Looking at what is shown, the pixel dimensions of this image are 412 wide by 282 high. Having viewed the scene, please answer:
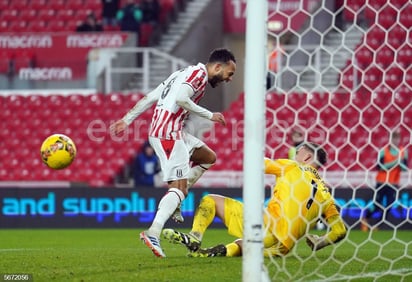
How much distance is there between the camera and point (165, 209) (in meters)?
7.59

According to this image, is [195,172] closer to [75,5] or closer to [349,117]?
[349,117]

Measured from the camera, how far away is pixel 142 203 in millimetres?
14445

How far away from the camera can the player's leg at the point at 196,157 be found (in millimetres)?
7961

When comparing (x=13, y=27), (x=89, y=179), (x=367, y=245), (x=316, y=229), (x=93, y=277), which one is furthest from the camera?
(x=13, y=27)

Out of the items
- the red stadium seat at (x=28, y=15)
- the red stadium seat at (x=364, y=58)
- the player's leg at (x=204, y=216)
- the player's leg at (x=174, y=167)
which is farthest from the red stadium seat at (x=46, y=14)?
the player's leg at (x=204, y=216)

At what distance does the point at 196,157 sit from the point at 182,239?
41.4 inches

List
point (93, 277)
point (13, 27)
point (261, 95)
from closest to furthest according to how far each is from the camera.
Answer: point (261, 95) < point (93, 277) < point (13, 27)

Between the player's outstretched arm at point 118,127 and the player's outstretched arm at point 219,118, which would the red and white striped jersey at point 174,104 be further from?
the player's outstretched arm at point 219,118

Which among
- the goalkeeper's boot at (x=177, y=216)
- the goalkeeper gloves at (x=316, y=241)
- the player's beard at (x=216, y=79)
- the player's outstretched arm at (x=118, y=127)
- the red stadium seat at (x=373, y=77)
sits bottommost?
the goalkeeper gloves at (x=316, y=241)

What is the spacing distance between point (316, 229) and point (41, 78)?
20.1ft

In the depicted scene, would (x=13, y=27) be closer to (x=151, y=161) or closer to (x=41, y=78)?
(x=41, y=78)

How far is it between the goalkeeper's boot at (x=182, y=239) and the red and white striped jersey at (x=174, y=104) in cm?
86

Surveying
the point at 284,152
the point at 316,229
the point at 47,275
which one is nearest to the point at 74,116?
the point at 284,152

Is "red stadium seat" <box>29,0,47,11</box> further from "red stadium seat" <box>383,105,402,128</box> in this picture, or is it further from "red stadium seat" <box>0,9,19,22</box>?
"red stadium seat" <box>383,105,402,128</box>
